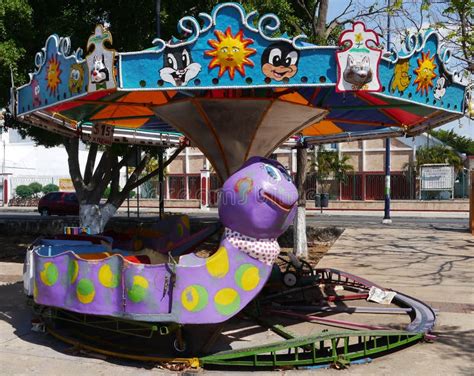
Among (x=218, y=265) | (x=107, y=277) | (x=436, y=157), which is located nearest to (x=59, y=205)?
(x=436, y=157)

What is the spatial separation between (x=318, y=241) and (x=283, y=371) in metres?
13.2

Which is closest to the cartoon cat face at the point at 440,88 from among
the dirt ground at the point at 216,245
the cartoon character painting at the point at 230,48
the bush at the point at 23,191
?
the cartoon character painting at the point at 230,48

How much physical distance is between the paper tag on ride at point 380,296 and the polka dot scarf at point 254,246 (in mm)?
3644

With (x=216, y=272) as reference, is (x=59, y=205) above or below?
below

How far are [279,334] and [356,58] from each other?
Answer: 3745 millimetres

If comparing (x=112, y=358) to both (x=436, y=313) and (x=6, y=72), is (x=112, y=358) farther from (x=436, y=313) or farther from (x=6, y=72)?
(x=6, y=72)

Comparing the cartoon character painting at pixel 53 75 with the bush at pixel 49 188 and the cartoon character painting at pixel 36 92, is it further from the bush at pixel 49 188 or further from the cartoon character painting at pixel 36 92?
the bush at pixel 49 188

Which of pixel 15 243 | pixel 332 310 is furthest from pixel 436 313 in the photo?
pixel 15 243

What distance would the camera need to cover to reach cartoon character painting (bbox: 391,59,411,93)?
6617 millimetres

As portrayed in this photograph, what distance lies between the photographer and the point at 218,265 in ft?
21.2

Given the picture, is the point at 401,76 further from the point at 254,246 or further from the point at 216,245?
the point at 216,245

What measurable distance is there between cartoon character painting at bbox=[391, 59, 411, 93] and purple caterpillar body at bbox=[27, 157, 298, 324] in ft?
5.80

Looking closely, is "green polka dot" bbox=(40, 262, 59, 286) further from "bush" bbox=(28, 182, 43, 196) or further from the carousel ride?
"bush" bbox=(28, 182, 43, 196)

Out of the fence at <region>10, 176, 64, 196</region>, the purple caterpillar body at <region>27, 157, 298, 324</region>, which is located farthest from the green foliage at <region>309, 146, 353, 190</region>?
the purple caterpillar body at <region>27, 157, 298, 324</region>
